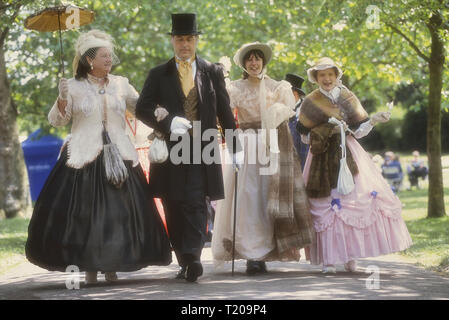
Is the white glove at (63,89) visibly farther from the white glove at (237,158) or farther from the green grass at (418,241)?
the green grass at (418,241)

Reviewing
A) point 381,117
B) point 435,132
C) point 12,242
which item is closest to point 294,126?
point 381,117

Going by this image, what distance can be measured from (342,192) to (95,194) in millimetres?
2364

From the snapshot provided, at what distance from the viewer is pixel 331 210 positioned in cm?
909

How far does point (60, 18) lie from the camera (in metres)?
8.90

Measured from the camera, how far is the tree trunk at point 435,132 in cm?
1638

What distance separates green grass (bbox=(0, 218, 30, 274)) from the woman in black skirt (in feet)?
6.90

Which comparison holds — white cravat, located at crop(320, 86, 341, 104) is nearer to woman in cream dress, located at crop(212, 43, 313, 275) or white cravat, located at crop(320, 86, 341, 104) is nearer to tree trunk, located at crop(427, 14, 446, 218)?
woman in cream dress, located at crop(212, 43, 313, 275)

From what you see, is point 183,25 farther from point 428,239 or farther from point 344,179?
point 428,239

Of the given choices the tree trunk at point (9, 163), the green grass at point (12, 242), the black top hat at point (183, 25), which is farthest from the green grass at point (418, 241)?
the black top hat at point (183, 25)

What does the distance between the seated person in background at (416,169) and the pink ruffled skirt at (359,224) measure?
2293 centimetres

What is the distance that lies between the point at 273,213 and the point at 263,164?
0.55m
